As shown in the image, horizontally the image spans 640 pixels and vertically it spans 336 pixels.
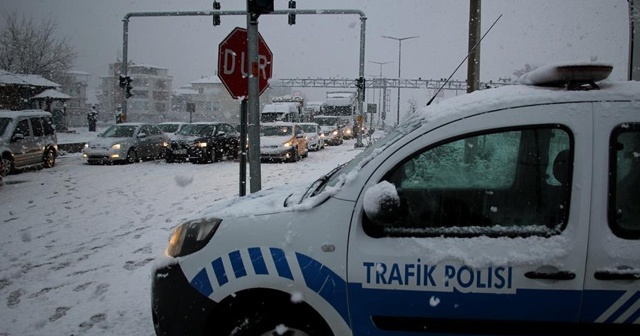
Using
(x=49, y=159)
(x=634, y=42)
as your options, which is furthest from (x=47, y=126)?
(x=634, y=42)

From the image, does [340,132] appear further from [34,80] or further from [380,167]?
[380,167]

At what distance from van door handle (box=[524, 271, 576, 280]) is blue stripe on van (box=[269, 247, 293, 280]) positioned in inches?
47.7

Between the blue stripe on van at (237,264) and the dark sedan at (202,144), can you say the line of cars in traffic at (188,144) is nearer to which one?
the dark sedan at (202,144)

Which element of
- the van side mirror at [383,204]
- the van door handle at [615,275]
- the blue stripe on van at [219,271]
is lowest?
the blue stripe on van at [219,271]

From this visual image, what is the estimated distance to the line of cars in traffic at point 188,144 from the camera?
17.6 metres

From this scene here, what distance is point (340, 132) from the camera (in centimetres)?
3566

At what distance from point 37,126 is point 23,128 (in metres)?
0.84

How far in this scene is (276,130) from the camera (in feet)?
68.1

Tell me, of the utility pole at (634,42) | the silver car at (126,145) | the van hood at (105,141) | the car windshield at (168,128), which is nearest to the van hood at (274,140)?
the silver car at (126,145)

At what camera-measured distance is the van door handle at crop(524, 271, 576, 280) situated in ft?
7.32

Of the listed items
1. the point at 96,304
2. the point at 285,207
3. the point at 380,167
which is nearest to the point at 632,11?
the point at 380,167

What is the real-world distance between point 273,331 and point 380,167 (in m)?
1.08

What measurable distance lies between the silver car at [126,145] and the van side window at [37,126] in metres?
1.77

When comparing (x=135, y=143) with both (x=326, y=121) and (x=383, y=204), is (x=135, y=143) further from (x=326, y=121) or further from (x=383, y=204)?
(x=326, y=121)
